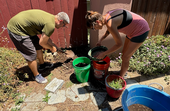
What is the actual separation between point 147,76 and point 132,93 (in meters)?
1.33

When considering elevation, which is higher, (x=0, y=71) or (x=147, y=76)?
(x=0, y=71)

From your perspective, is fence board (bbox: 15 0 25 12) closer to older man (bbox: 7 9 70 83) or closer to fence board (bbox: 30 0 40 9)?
fence board (bbox: 30 0 40 9)

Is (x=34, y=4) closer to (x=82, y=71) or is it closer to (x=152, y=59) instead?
(x=82, y=71)

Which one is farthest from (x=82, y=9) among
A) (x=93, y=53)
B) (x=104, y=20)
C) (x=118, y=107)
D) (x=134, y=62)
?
(x=118, y=107)

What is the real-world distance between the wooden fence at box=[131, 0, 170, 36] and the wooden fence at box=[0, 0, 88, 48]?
5.60 feet

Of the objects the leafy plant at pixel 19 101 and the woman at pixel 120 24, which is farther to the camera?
the leafy plant at pixel 19 101

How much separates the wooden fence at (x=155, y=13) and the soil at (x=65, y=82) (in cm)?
223

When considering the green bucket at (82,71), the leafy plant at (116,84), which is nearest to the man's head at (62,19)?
the green bucket at (82,71)

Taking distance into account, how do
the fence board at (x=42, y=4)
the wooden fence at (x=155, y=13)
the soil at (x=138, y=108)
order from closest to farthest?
the soil at (x=138, y=108) < the fence board at (x=42, y=4) < the wooden fence at (x=155, y=13)

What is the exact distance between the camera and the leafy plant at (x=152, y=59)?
294 centimetres

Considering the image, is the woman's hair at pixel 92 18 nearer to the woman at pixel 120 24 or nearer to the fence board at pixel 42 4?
the woman at pixel 120 24

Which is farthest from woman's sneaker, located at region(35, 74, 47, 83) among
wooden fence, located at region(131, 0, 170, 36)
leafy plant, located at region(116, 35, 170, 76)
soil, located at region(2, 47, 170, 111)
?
wooden fence, located at region(131, 0, 170, 36)

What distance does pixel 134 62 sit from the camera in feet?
10.3

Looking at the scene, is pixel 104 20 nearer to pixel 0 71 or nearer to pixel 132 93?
pixel 132 93
